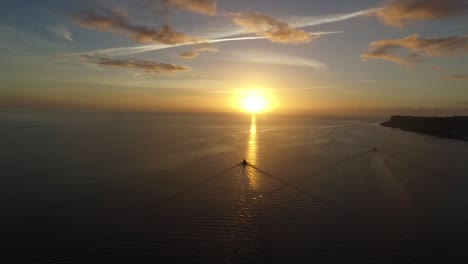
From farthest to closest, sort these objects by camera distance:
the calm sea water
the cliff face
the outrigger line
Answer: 1. the cliff face
2. the outrigger line
3. the calm sea water

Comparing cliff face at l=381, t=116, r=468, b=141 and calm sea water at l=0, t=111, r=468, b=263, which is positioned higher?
cliff face at l=381, t=116, r=468, b=141

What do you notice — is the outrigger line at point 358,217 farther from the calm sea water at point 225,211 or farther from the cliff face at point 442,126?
the cliff face at point 442,126

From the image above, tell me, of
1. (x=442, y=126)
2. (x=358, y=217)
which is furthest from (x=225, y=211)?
(x=442, y=126)

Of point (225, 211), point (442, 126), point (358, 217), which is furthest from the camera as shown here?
point (442, 126)

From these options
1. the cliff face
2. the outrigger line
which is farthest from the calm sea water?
the cliff face

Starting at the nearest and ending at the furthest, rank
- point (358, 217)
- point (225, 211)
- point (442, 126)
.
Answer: point (358, 217)
point (225, 211)
point (442, 126)

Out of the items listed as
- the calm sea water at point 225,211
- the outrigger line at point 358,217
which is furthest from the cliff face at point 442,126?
the outrigger line at point 358,217

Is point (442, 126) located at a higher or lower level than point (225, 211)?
higher

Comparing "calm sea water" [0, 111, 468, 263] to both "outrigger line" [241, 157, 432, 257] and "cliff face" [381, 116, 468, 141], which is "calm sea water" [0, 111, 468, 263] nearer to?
"outrigger line" [241, 157, 432, 257]

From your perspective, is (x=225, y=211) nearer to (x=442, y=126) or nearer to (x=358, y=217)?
(x=358, y=217)

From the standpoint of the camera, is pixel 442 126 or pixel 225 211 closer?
pixel 225 211
